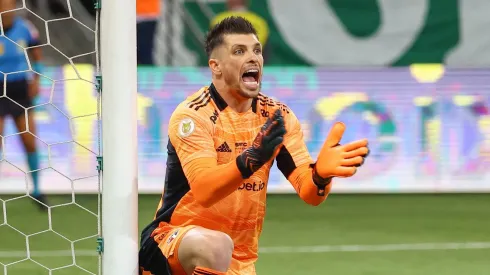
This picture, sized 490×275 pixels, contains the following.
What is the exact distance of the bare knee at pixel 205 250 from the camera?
273 cm

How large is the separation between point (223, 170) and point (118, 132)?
0.42m

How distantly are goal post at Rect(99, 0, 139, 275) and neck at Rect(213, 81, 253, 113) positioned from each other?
0.29 meters

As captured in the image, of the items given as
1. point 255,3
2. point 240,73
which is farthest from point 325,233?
point 240,73

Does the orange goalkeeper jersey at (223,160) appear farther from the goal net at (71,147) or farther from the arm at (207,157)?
the goal net at (71,147)

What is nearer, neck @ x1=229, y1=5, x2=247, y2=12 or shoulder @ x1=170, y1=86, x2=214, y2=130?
shoulder @ x1=170, y1=86, x2=214, y2=130

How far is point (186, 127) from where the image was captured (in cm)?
284

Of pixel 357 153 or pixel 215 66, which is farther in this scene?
pixel 215 66

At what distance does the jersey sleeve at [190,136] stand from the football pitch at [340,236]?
1635 millimetres

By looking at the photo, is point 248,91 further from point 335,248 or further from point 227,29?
point 335,248

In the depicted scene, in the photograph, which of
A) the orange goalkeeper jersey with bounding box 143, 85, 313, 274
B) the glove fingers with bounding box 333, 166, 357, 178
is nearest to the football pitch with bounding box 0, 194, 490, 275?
the orange goalkeeper jersey with bounding box 143, 85, 313, 274

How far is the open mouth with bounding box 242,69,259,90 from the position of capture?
2842 millimetres

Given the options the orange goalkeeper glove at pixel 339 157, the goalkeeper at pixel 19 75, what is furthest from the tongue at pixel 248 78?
the goalkeeper at pixel 19 75

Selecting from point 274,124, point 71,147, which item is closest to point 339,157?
point 274,124

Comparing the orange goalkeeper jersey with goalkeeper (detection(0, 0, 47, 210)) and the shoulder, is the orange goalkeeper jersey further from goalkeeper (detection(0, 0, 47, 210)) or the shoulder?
goalkeeper (detection(0, 0, 47, 210))
